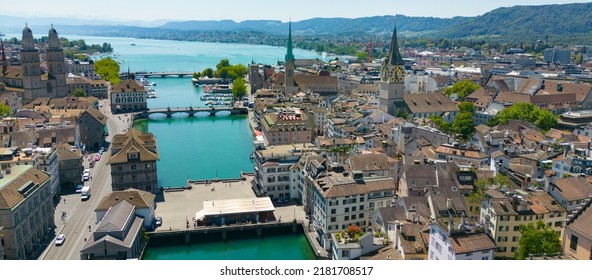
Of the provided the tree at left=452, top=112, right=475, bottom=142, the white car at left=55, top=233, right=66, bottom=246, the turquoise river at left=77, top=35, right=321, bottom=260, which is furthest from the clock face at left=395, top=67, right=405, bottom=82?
the white car at left=55, top=233, right=66, bottom=246

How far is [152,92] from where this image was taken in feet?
277

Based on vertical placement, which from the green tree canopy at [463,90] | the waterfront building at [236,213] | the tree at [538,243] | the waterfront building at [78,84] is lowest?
the waterfront building at [236,213]

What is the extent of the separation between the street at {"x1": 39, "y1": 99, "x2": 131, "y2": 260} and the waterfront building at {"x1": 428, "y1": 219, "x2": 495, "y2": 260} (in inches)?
611

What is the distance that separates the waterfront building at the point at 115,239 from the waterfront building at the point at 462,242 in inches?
502

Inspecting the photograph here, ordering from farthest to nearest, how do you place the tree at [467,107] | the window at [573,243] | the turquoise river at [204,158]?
the tree at [467,107] < the turquoise river at [204,158] < the window at [573,243]

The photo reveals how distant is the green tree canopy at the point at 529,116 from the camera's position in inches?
1759

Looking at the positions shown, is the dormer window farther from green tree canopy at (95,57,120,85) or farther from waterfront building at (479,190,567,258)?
green tree canopy at (95,57,120,85)

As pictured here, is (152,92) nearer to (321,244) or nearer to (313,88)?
(313,88)

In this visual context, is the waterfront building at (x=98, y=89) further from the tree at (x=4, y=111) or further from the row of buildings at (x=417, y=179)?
the row of buildings at (x=417, y=179)

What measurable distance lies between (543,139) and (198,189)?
25695 mm

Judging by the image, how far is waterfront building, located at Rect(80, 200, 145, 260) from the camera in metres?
20.8

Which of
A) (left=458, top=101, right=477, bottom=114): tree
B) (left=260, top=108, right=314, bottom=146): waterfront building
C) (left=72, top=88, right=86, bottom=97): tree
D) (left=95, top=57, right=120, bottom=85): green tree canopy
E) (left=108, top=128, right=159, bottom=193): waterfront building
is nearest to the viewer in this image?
(left=108, top=128, right=159, bottom=193): waterfront building

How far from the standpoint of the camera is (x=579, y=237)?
57.7 ft

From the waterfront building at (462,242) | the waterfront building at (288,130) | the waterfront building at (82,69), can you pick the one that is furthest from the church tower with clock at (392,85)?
the waterfront building at (82,69)
